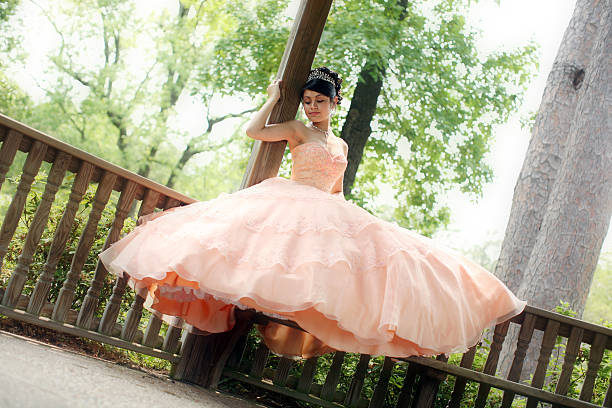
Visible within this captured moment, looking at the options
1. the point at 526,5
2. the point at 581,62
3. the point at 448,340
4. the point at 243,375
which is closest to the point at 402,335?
the point at 448,340

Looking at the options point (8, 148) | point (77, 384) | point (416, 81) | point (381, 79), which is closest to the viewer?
point (77, 384)

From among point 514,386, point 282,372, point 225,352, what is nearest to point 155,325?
point 225,352

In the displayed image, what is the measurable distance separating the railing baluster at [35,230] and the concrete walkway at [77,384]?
0.25m

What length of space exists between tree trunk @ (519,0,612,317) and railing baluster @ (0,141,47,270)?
14.5 ft

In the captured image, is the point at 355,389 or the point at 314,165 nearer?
the point at 314,165

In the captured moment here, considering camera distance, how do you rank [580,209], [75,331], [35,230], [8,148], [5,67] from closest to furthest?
[8,148] < [35,230] < [75,331] < [580,209] < [5,67]

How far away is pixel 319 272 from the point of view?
252cm

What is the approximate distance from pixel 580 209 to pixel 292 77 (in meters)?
3.44

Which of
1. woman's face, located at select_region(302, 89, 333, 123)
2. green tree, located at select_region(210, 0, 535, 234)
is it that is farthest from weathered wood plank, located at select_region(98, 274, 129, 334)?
green tree, located at select_region(210, 0, 535, 234)

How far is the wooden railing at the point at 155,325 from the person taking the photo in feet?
9.75

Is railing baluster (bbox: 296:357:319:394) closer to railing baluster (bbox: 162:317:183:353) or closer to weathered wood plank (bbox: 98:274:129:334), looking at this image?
railing baluster (bbox: 162:317:183:353)

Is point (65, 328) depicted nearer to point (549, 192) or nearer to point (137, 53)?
point (549, 192)

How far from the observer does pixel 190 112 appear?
892 inches

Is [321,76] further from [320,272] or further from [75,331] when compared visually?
[75,331]
